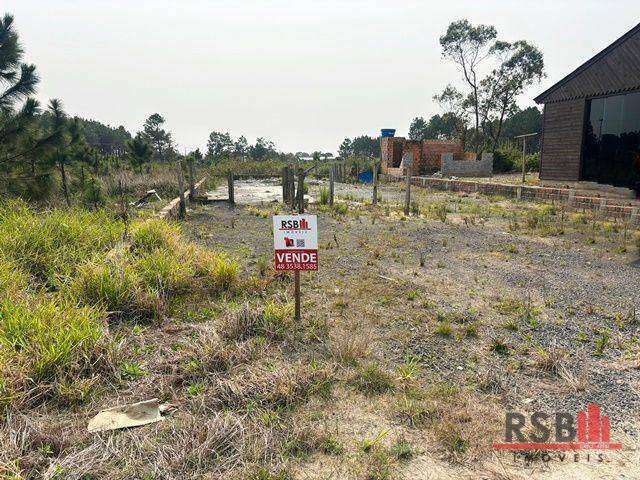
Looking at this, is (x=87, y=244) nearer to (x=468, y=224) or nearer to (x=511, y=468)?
(x=511, y=468)

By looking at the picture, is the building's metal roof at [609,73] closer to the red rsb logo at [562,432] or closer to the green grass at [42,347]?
the red rsb logo at [562,432]

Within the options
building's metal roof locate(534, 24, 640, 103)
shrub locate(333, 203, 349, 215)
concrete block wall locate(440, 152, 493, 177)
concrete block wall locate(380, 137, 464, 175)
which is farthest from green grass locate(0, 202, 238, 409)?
concrete block wall locate(380, 137, 464, 175)

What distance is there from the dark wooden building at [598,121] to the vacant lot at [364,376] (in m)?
9.41

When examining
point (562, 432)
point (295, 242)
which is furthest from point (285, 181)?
point (562, 432)

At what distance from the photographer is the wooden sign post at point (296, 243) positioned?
439cm

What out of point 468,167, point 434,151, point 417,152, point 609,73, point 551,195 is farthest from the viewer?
point 434,151

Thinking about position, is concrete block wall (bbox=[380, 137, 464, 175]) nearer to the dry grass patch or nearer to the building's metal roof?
the building's metal roof

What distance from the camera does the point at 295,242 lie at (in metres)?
4.46

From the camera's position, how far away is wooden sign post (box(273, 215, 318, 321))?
14.4 feet

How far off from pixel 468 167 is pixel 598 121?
475 inches

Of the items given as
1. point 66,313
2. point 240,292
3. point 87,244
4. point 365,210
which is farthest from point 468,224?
point 66,313

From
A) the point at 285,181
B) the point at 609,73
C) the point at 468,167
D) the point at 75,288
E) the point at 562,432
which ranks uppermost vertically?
the point at 609,73

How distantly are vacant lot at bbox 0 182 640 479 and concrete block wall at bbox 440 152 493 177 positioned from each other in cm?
2072

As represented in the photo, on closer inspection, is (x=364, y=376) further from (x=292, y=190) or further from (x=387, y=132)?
(x=387, y=132)
